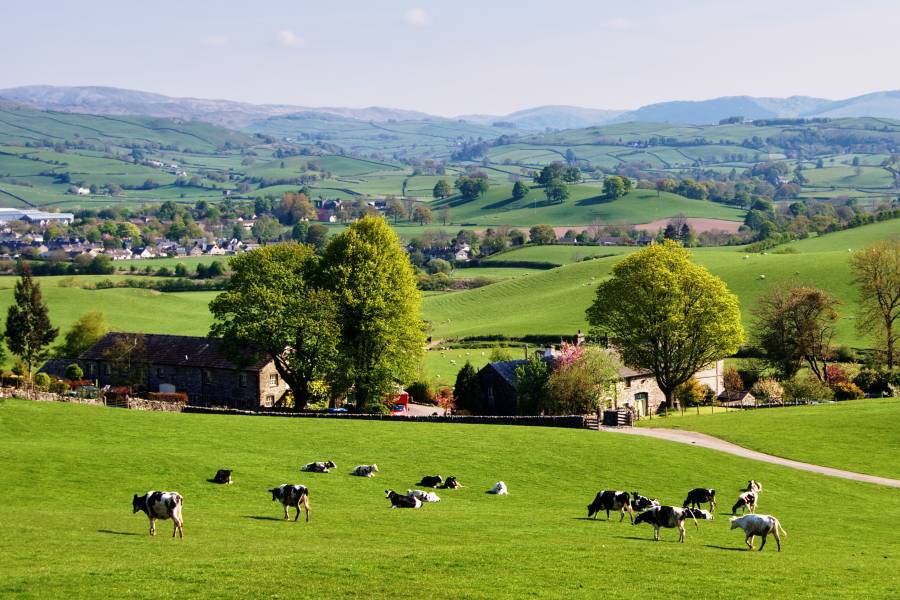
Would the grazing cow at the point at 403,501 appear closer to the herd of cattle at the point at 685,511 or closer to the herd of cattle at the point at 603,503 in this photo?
the herd of cattle at the point at 603,503

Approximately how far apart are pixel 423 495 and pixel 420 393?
55.5 meters

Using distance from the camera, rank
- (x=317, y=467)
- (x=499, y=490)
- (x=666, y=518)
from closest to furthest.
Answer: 1. (x=666, y=518)
2. (x=499, y=490)
3. (x=317, y=467)

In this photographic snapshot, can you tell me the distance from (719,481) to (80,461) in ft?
95.1

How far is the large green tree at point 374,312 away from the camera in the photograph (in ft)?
256

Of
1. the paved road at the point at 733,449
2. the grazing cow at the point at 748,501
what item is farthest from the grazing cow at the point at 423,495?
the paved road at the point at 733,449

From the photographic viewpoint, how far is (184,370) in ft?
306

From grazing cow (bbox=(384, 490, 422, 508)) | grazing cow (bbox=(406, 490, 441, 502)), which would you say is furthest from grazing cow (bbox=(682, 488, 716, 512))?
grazing cow (bbox=(384, 490, 422, 508))

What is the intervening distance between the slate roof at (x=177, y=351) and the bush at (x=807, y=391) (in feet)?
149

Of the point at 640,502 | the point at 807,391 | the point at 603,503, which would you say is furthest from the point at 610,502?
the point at 807,391

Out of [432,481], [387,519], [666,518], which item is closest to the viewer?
[666,518]

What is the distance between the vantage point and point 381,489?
143 feet

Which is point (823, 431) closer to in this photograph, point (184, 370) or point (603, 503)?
point (603, 503)

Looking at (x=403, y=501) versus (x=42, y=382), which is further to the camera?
(x=42, y=382)

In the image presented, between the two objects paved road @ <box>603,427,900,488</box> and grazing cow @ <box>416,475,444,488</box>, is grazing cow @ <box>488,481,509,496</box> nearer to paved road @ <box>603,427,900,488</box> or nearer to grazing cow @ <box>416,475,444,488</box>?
grazing cow @ <box>416,475,444,488</box>
